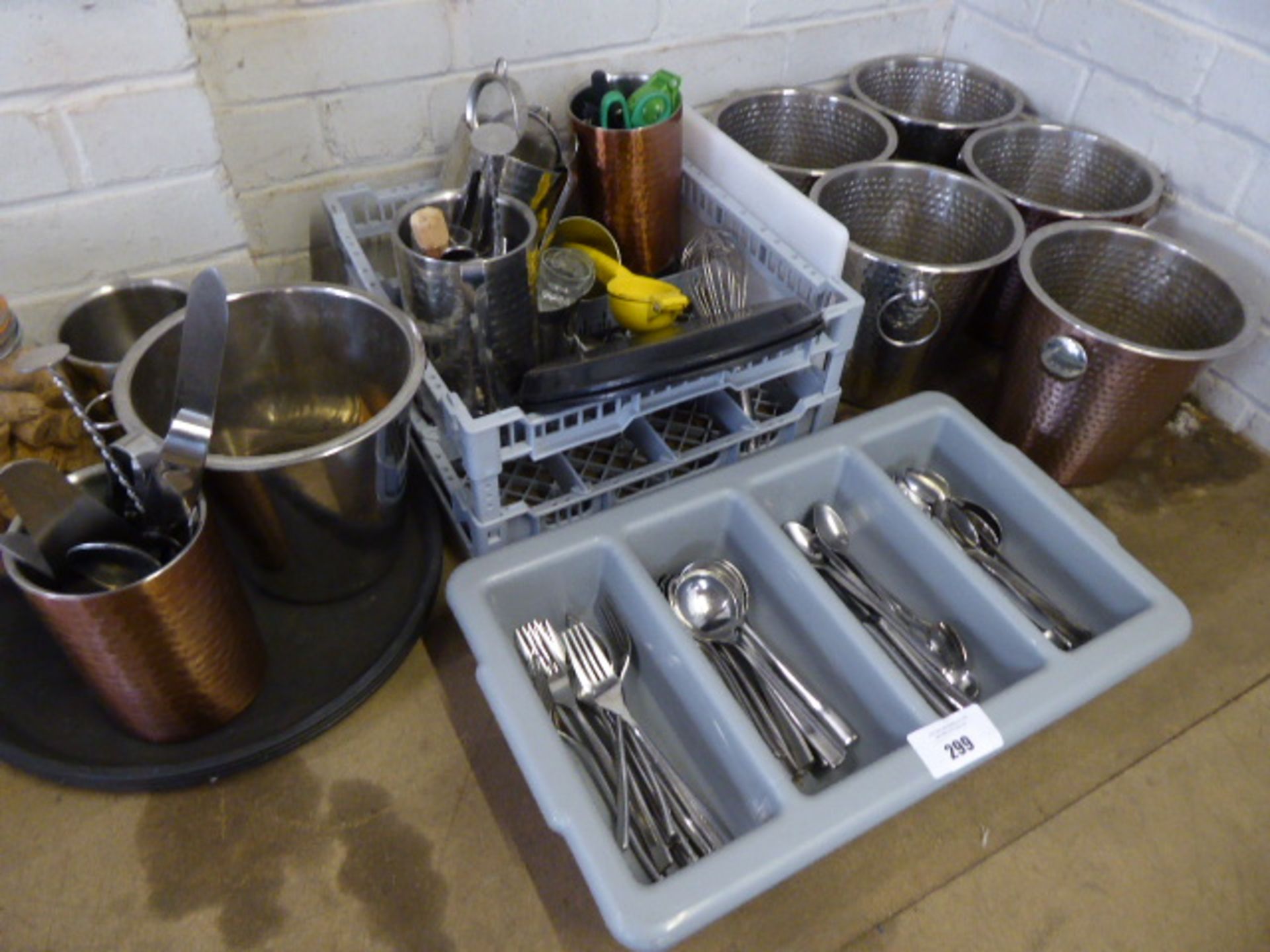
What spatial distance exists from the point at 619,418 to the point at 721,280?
0.70ft

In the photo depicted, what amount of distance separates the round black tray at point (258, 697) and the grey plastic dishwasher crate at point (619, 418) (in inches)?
3.0

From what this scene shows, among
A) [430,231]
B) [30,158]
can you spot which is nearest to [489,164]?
[430,231]

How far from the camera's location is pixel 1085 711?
0.66 metres

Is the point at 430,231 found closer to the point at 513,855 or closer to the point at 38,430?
the point at 38,430

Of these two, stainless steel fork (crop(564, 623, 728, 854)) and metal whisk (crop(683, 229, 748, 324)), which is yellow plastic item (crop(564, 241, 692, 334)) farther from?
stainless steel fork (crop(564, 623, 728, 854))

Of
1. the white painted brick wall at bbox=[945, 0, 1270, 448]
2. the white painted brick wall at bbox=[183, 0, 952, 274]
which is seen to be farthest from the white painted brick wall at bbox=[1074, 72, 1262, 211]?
the white painted brick wall at bbox=[183, 0, 952, 274]

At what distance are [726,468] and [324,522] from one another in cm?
28

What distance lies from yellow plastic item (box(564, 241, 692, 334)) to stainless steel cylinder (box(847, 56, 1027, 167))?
17.0 inches

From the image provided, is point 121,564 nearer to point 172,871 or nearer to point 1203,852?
point 172,871

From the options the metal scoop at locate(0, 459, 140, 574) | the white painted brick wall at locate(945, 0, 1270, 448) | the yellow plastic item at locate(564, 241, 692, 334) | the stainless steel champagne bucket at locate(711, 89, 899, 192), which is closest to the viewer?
the metal scoop at locate(0, 459, 140, 574)

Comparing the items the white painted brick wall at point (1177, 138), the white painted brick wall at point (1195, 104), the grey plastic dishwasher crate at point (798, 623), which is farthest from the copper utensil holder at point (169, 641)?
the white painted brick wall at point (1177, 138)

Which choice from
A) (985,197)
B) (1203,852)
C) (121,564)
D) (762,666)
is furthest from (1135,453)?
→ (121,564)

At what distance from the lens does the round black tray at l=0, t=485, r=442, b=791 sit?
551mm

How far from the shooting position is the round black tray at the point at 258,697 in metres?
0.55
